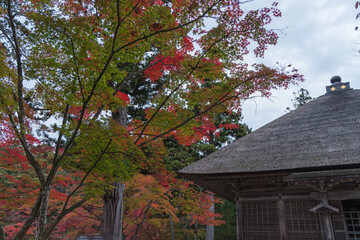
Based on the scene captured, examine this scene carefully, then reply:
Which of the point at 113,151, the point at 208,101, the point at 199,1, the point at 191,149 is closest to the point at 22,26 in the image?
the point at 113,151

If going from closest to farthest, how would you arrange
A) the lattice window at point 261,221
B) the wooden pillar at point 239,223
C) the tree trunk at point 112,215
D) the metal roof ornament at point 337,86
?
the lattice window at point 261,221, the wooden pillar at point 239,223, the tree trunk at point 112,215, the metal roof ornament at point 337,86

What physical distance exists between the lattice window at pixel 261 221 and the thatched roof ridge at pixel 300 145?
47.8 inches

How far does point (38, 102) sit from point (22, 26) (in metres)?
1.65

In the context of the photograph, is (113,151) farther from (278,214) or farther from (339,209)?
(339,209)

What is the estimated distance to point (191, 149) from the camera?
16141 millimetres

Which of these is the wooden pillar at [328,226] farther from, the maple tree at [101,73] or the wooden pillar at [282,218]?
the maple tree at [101,73]

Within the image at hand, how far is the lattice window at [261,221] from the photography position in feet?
20.1

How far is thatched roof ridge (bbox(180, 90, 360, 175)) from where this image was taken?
565 cm

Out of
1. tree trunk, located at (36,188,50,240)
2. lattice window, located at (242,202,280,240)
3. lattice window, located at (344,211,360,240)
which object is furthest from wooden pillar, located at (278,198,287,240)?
tree trunk, located at (36,188,50,240)

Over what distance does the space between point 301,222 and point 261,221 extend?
960mm

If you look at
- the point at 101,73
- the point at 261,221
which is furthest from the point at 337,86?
the point at 101,73

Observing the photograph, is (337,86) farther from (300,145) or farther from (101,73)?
(101,73)

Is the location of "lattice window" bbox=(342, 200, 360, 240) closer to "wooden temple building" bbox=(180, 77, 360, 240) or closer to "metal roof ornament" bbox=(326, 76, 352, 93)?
"wooden temple building" bbox=(180, 77, 360, 240)

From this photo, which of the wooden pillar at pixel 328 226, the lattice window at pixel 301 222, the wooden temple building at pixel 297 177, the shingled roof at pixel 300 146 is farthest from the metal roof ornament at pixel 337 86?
the wooden pillar at pixel 328 226
